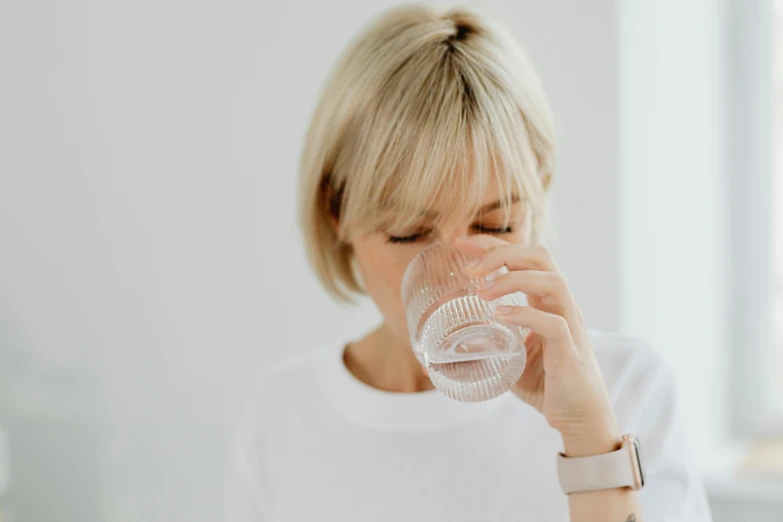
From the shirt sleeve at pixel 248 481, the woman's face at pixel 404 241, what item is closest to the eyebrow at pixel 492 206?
the woman's face at pixel 404 241

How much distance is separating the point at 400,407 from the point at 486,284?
375 mm

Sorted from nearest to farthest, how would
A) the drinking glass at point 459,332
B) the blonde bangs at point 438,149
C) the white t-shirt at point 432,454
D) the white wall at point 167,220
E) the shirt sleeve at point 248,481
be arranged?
1. the drinking glass at point 459,332
2. the blonde bangs at point 438,149
3. the white t-shirt at point 432,454
4. the shirt sleeve at point 248,481
5. the white wall at point 167,220

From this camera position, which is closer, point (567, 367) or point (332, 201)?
point (567, 367)

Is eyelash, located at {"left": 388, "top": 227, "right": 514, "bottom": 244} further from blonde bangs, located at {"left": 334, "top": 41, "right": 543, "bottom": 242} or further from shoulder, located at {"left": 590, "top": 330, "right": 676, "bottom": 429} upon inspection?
shoulder, located at {"left": 590, "top": 330, "right": 676, "bottom": 429}

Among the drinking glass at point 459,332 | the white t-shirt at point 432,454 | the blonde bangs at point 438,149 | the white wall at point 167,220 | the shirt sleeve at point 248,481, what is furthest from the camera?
the white wall at point 167,220

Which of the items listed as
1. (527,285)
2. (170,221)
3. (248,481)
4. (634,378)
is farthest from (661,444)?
(170,221)

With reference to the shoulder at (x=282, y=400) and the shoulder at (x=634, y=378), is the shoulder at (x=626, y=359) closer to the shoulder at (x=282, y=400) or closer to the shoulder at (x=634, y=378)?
the shoulder at (x=634, y=378)

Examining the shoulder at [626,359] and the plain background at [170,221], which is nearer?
the shoulder at [626,359]

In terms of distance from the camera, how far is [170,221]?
144cm

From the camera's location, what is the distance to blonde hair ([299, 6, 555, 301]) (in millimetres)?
868

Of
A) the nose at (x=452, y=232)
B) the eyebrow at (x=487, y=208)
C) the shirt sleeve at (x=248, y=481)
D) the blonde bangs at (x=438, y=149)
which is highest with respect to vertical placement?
the blonde bangs at (x=438, y=149)

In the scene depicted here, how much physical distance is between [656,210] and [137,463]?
1184 millimetres

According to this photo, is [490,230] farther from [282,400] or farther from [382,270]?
[282,400]

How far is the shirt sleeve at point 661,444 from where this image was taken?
0.95 m
